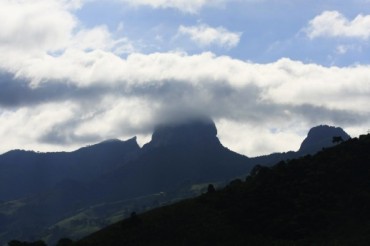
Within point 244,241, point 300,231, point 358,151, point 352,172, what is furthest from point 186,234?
point 358,151

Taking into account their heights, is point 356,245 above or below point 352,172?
below

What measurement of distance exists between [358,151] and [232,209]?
44.1 meters

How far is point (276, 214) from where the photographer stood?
10775 centimetres

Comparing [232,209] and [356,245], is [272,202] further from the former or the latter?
[356,245]

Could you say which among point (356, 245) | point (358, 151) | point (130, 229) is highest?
point (358, 151)

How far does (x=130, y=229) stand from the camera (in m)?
106

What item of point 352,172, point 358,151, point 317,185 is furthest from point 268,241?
point 358,151

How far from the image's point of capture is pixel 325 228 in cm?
9731

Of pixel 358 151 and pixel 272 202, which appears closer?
pixel 272 202

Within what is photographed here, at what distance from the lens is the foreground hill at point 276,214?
313 feet

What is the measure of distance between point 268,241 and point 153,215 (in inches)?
1164

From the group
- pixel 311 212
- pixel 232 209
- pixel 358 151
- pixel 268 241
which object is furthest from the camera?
pixel 358 151

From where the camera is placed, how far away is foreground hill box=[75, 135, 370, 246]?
9544 cm

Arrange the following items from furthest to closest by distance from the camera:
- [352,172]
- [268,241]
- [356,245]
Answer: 1. [352,172]
2. [268,241]
3. [356,245]
